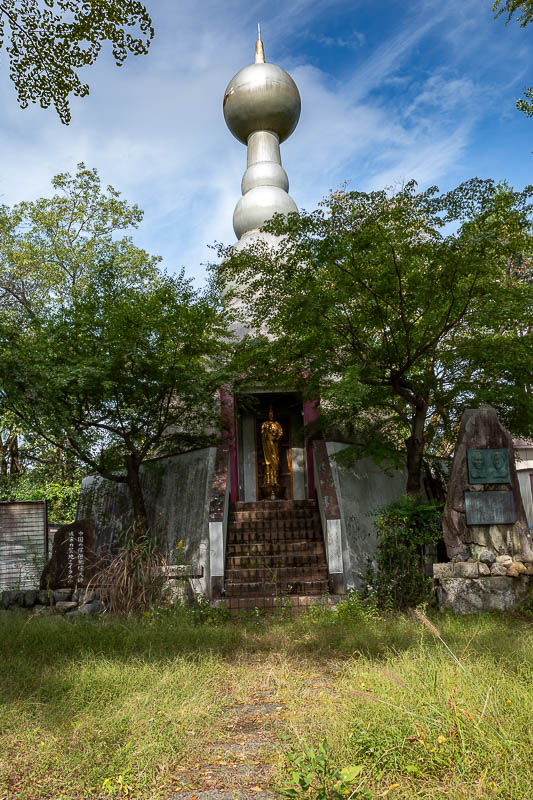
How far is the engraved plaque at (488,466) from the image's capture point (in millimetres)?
8766

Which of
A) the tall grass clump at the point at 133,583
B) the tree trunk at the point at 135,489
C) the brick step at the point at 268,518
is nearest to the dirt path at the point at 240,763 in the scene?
the tall grass clump at the point at 133,583

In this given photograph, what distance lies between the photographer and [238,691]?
5.13 meters

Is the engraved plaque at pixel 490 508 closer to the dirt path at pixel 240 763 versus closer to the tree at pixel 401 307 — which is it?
the tree at pixel 401 307

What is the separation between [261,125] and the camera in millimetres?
16969

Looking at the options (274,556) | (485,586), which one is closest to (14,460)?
(274,556)

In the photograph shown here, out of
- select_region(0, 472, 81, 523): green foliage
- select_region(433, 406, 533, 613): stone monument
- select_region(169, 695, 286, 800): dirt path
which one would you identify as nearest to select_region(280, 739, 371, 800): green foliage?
select_region(169, 695, 286, 800): dirt path

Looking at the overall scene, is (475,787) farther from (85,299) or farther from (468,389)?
(85,299)

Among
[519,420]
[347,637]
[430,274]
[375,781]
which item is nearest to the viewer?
[375,781]

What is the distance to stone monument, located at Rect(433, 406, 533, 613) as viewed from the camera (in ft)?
26.8

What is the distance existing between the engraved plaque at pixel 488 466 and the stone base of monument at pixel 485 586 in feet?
3.59

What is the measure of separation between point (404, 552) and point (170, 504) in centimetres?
465

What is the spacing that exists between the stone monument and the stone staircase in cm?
224

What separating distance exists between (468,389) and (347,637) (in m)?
4.95

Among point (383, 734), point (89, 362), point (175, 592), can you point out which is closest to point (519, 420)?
point (175, 592)
